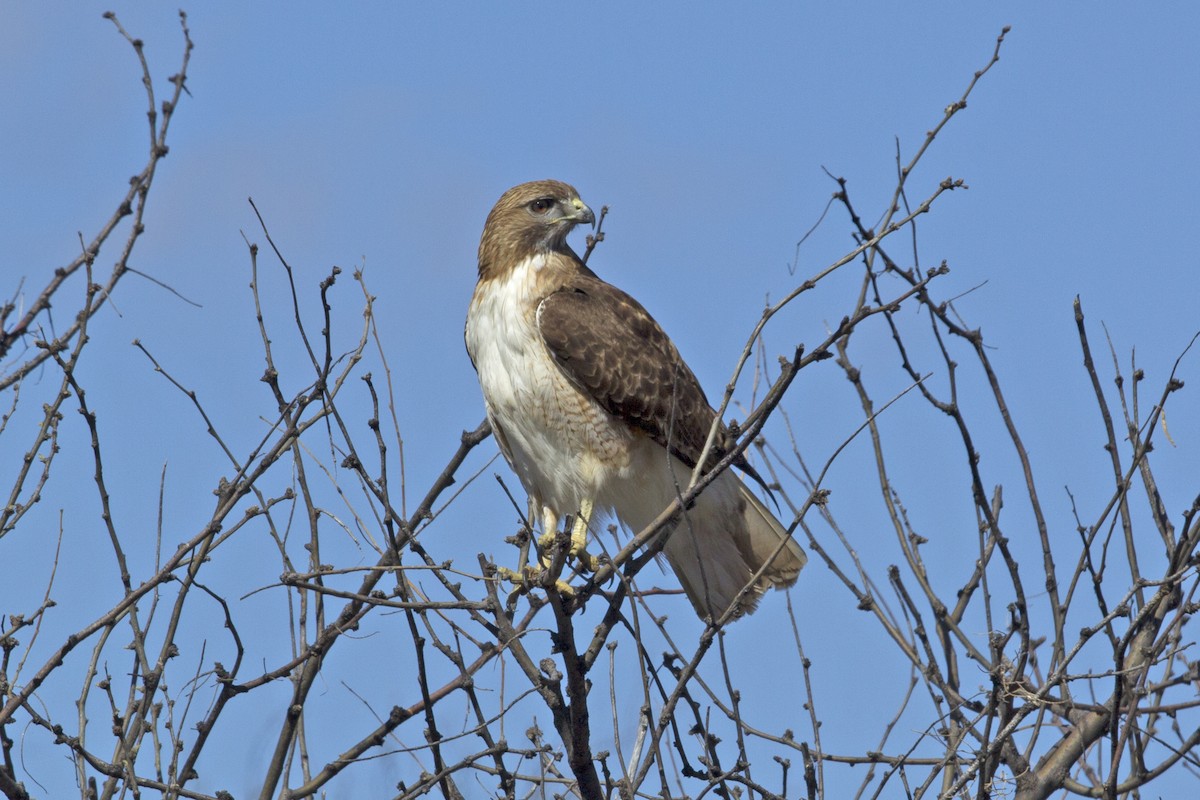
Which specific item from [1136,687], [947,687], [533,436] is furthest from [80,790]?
[1136,687]

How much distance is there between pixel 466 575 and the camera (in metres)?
3.94

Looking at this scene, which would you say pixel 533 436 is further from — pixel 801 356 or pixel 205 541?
pixel 801 356

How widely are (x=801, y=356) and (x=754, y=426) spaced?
0.78ft

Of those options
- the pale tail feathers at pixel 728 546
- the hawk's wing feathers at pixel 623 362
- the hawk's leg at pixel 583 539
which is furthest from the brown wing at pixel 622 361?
the hawk's leg at pixel 583 539

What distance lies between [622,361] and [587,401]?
0.21 metres

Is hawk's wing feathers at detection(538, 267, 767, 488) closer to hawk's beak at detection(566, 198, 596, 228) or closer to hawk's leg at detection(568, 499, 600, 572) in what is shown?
hawk's beak at detection(566, 198, 596, 228)

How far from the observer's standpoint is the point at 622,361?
226 inches

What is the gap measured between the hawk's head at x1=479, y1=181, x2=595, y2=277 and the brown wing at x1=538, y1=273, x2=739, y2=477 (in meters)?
0.22

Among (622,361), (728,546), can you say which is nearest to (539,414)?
(622,361)

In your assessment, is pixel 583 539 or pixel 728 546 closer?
pixel 583 539

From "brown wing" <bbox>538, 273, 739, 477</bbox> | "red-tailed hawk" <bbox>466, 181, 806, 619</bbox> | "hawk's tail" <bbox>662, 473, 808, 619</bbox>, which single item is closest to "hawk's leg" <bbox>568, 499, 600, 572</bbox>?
"red-tailed hawk" <bbox>466, 181, 806, 619</bbox>

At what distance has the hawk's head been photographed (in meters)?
6.07

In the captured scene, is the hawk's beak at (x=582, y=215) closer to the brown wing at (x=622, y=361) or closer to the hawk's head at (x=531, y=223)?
the hawk's head at (x=531, y=223)

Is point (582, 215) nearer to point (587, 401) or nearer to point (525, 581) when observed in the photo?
point (587, 401)
